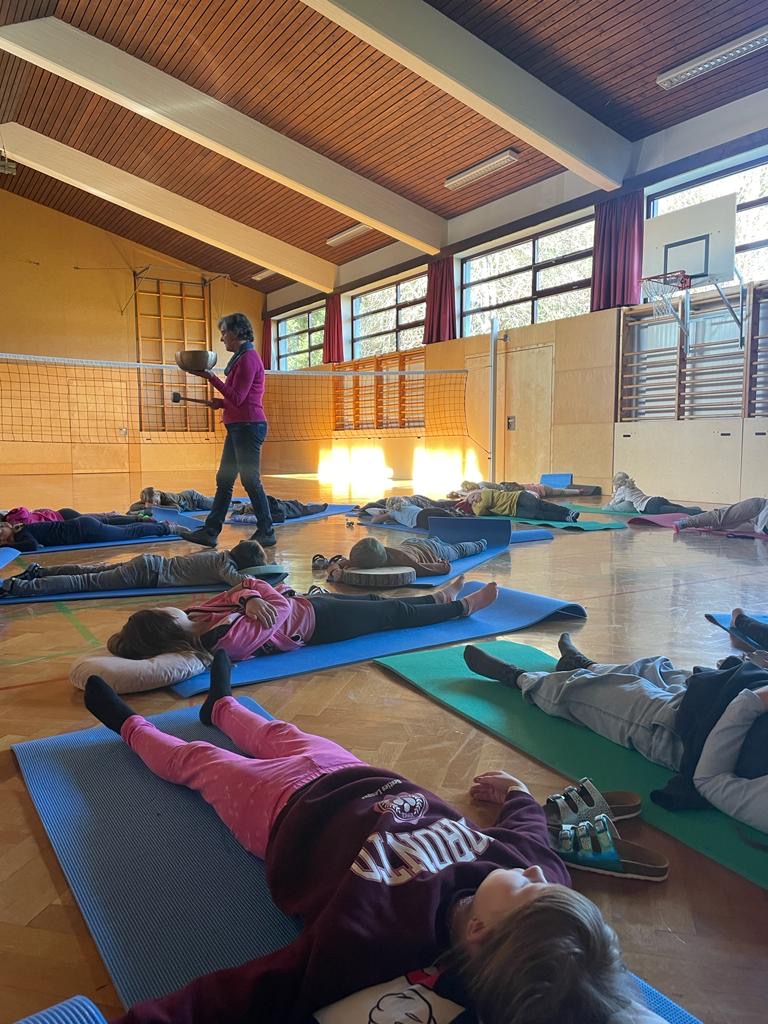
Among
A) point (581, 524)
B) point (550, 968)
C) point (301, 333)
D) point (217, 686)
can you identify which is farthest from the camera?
point (301, 333)

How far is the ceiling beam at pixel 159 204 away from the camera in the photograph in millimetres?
10516

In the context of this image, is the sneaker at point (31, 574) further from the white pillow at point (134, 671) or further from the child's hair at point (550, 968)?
the child's hair at point (550, 968)

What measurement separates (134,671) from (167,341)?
13.7m

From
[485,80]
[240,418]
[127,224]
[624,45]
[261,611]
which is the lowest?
[261,611]

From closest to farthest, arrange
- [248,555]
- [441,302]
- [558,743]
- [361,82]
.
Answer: [558,743], [248,555], [361,82], [441,302]

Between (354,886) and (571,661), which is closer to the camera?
(354,886)

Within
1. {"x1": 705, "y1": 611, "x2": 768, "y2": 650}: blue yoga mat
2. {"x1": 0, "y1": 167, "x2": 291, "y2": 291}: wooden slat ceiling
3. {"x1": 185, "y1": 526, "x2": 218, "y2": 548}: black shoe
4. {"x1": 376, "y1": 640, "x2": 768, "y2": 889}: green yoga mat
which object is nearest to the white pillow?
{"x1": 376, "y1": 640, "x2": 768, "y2": 889}: green yoga mat

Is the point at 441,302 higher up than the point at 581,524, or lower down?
higher up

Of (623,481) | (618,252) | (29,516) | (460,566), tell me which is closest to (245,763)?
(460,566)

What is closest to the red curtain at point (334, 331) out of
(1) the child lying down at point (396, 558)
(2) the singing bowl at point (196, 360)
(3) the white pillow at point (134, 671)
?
(2) the singing bowl at point (196, 360)

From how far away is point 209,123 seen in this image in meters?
8.72

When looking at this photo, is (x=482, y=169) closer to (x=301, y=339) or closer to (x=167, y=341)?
(x=301, y=339)

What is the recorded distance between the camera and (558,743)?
1733 millimetres

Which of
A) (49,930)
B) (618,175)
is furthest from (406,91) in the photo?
(49,930)
